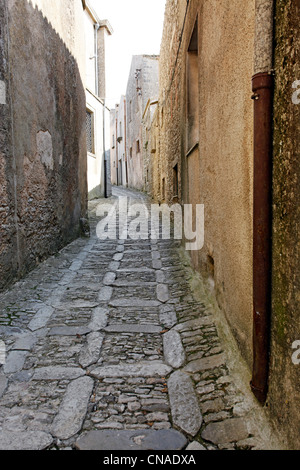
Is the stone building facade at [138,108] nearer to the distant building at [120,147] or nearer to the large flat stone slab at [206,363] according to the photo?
the distant building at [120,147]

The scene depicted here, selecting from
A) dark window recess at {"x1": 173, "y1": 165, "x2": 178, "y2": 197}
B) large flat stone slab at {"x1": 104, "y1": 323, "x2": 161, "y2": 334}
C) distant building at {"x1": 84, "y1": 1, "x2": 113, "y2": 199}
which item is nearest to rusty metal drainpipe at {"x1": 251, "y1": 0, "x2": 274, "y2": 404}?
large flat stone slab at {"x1": 104, "y1": 323, "x2": 161, "y2": 334}

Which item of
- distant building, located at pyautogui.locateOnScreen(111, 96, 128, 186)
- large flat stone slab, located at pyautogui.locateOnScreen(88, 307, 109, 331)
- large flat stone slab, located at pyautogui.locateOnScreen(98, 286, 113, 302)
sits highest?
distant building, located at pyautogui.locateOnScreen(111, 96, 128, 186)

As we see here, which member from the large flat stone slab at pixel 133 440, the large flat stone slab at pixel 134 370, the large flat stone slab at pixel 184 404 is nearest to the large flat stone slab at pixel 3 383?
the large flat stone slab at pixel 134 370

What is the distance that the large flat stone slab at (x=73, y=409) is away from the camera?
203 cm

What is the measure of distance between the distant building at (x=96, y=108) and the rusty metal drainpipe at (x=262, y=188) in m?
10.4

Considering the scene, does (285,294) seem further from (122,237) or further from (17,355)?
(122,237)

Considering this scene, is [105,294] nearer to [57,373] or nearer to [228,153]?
[57,373]

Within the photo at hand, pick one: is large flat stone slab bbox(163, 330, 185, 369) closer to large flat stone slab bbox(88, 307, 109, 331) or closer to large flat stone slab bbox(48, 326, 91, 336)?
large flat stone slab bbox(88, 307, 109, 331)

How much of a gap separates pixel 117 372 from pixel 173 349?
0.51 meters

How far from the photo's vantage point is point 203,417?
2096 millimetres

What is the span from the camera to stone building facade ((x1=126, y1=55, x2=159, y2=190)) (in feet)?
58.9

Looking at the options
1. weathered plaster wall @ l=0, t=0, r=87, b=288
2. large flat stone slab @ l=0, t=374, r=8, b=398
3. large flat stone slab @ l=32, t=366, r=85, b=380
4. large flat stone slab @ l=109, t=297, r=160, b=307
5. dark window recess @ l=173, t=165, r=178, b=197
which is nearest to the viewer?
large flat stone slab @ l=0, t=374, r=8, b=398

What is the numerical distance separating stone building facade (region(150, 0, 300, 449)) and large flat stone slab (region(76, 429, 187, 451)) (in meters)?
0.50

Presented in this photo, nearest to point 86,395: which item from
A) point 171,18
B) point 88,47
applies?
point 171,18
